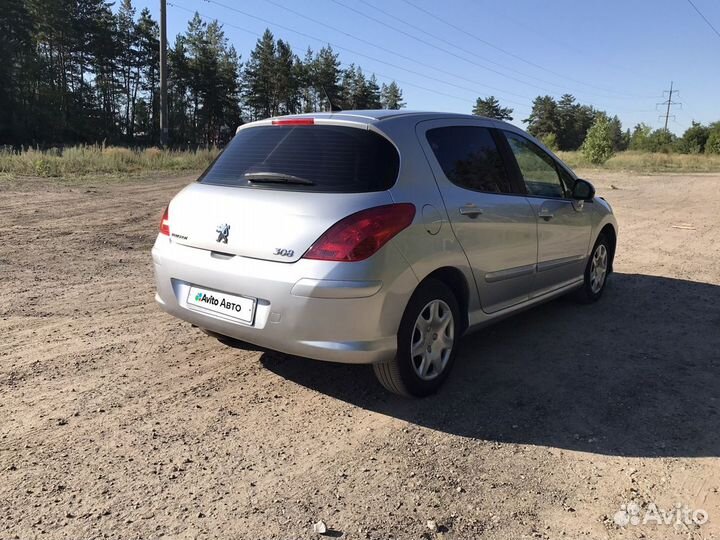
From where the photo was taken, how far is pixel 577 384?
3941mm

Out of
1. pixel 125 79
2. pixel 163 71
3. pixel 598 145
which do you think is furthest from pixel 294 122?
pixel 125 79

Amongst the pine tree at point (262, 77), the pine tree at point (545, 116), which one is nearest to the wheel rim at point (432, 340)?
the pine tree at point (262, 77)

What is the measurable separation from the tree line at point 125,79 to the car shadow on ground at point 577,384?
172 feet

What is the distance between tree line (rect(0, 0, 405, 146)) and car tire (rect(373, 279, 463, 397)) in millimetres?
53416

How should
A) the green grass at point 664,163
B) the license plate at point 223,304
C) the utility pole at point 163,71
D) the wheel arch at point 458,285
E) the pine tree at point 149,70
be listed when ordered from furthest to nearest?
the pine tree at point 149,70 < the green grass at point 664,163 < the utility pole at point 163,71 < the wheel arch at point 458,285 < the license plate at point 223,304

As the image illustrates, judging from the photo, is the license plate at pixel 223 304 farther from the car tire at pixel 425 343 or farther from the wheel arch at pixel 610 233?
the wheel arch at pixel 610 233

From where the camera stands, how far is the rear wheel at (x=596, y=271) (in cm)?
585

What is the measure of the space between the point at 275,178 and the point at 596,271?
13.2ft

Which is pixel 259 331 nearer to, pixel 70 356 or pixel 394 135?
pixel 394 135

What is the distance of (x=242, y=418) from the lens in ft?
10.9

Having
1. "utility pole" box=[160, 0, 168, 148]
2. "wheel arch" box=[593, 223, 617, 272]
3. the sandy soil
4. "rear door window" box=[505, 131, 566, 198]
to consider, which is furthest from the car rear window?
Result: "utility pole" box=[160, 0, 168, 148]

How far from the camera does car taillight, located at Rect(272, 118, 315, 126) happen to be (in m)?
3.72

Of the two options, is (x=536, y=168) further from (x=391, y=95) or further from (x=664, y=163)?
(x=391, y=95)

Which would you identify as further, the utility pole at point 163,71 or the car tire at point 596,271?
the utility pole at point 163,71
